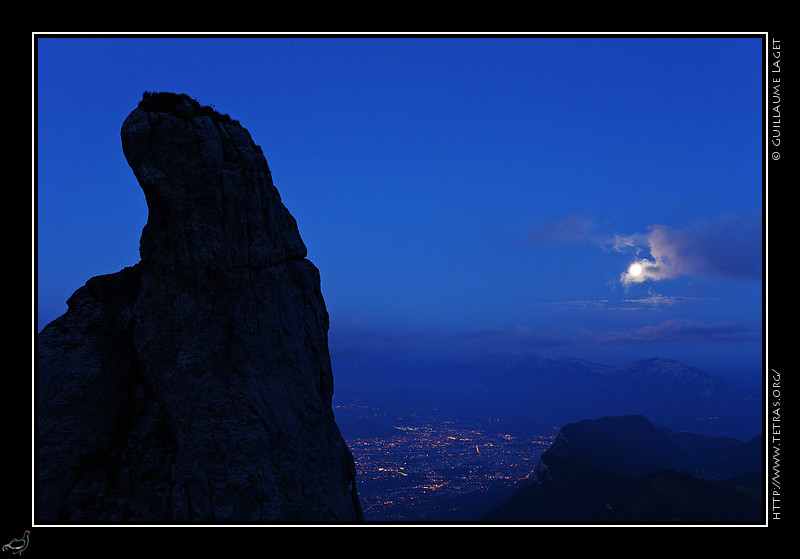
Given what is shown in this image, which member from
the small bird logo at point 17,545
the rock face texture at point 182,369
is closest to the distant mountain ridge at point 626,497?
the rock face texture at point 182,369

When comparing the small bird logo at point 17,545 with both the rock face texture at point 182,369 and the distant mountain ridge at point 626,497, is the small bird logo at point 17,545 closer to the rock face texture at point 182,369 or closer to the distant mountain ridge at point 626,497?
the rock face texture at point 182,369

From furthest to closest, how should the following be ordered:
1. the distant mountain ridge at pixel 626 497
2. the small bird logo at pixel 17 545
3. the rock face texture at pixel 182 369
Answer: the distant mountain ridge at pixel 626 497, the rock face texture at pixel 182 369, the small bird logo at pixel 17 545

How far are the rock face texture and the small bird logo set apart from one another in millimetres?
Answer: 4768

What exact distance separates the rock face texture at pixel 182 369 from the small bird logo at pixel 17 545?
188 inches

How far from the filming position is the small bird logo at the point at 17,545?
1156 cm

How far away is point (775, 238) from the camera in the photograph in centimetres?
1270

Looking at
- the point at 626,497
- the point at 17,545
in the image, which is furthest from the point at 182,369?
the point at 626,497

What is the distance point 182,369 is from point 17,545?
22.4ft

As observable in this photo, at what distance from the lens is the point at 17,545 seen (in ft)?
38.3

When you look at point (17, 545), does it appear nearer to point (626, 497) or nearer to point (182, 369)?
point (182, 369)
